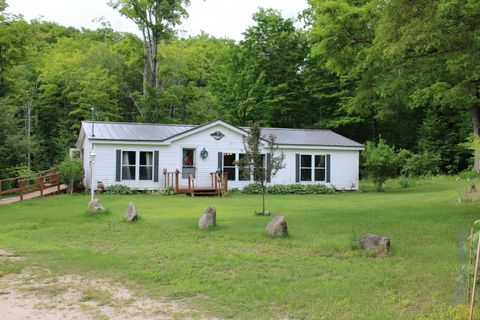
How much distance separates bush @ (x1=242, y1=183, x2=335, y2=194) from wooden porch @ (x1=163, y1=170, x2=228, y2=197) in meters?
1.31

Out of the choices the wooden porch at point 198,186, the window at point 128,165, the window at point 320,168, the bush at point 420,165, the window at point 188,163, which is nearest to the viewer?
the wooden porch at point 198,186

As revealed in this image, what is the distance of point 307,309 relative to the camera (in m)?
5.21

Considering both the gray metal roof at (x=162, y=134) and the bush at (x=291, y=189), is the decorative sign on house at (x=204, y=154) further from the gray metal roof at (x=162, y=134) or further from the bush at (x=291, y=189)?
the bush at (x=291, y=189)

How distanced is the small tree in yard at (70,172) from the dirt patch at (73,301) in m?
14.4

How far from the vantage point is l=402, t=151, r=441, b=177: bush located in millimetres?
30828

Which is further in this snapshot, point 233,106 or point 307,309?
point 233,106

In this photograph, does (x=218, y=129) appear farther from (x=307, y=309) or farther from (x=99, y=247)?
(x=307, y=309)

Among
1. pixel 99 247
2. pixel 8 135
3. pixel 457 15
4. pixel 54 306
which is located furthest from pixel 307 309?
pixel 8 135

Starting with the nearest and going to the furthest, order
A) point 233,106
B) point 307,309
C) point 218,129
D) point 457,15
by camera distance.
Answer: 1. point 307,309
2. point 457,15
3. point 218,129
4. point 233,106

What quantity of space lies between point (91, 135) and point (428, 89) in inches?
776

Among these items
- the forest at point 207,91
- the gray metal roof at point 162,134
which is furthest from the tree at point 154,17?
the gray metal roof at point 162,134

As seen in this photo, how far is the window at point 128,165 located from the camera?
21703mm

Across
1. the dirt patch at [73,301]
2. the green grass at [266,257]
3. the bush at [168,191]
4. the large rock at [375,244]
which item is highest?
the bush at [168,191]

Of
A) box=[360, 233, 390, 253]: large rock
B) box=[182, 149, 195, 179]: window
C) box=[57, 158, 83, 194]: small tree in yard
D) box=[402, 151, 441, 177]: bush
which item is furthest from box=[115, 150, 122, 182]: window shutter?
box=[402, 151, 441, 177]: bush
